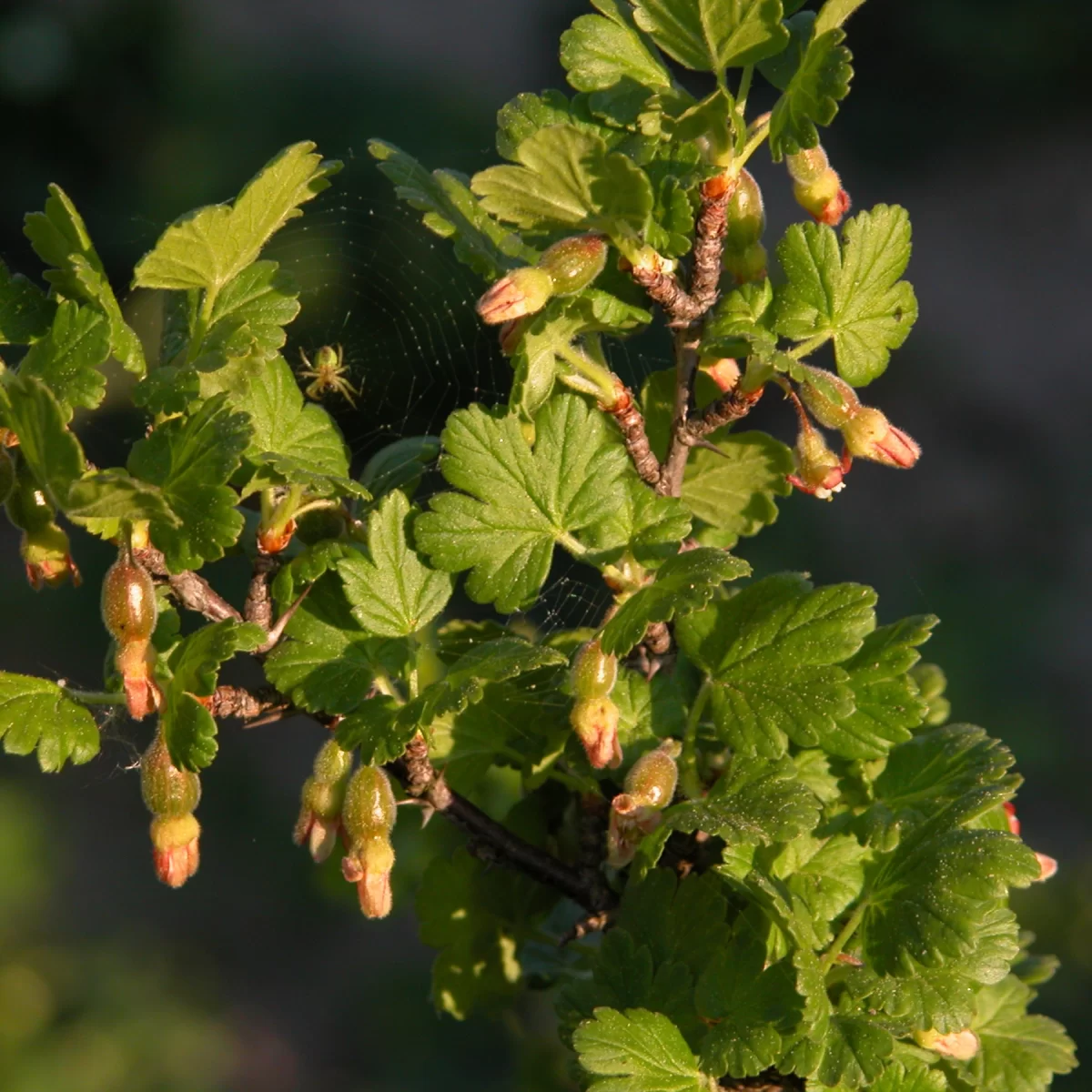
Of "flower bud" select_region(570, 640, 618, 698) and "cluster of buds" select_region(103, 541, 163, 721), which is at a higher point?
"flower bud" select_region(570, 640, 618, 698)

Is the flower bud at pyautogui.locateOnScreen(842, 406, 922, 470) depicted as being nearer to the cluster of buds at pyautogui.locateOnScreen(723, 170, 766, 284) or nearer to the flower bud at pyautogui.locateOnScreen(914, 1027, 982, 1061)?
the cluster of buds at pyautogui.locateOnScreen(723, 170, 766, 284)

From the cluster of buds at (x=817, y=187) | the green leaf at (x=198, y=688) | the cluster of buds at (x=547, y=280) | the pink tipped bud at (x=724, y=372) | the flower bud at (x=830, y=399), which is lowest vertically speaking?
the green leaf at (x=198, y=688)

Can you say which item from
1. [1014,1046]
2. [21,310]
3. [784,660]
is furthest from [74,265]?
[1014,1046]

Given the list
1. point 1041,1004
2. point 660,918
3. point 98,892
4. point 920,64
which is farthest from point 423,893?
point 920,64

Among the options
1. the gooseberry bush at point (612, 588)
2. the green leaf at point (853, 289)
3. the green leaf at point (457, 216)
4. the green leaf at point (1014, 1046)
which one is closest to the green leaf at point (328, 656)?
the gooseberry bush at point (612, 588)

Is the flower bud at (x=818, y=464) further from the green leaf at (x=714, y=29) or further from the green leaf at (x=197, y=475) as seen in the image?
the green leaf at (x=197, y=475)

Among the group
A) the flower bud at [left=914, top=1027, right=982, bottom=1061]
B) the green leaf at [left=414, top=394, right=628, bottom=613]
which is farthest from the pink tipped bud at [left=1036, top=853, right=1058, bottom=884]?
the green leaf at [left=414, top=394, right=628, bottom=613]
